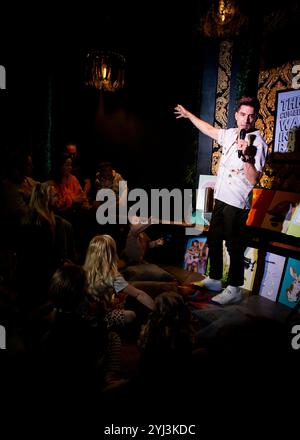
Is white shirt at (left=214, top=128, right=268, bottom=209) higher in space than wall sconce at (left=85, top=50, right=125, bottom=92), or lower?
lower

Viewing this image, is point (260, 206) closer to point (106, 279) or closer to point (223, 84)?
point (223, 84)

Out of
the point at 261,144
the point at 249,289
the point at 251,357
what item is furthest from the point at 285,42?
the point at 251,357

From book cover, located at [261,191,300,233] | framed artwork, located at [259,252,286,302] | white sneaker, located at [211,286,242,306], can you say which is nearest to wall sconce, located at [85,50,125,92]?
book cover, located at [261,191,300,233]

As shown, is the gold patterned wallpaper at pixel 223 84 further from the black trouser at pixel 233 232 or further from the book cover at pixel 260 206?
the black trouser at pixel 233 232

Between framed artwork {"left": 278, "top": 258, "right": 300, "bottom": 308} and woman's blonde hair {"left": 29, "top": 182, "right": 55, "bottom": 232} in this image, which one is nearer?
woman's blonde hair {"left": 29, "top": 182, "right": 55, "bottom": 232}

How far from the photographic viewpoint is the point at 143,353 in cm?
170

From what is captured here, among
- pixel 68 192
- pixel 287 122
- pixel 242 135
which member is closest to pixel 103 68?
pixel 68 192

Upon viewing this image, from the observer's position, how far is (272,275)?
156 inches

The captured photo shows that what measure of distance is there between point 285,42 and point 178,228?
245 cm

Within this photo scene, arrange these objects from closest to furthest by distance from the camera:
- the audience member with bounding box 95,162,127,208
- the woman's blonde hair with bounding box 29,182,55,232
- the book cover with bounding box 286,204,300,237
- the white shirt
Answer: the woman's blonde hair with bounding box 29,182,55,232 → the white shirt → the book cover with bounding box 286,204,300,237 → the audience member with bounding box 95,162,127,208

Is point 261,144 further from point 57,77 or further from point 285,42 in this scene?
point 57,77

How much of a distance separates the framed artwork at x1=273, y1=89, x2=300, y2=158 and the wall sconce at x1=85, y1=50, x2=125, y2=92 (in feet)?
7.35

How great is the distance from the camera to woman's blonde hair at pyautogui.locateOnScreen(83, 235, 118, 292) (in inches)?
108

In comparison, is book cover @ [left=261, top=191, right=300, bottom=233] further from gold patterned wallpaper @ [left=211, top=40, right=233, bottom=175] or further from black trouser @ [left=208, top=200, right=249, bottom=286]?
gold patterned wallpaper @ [left=211, top=40, right=233, bottom=175]
